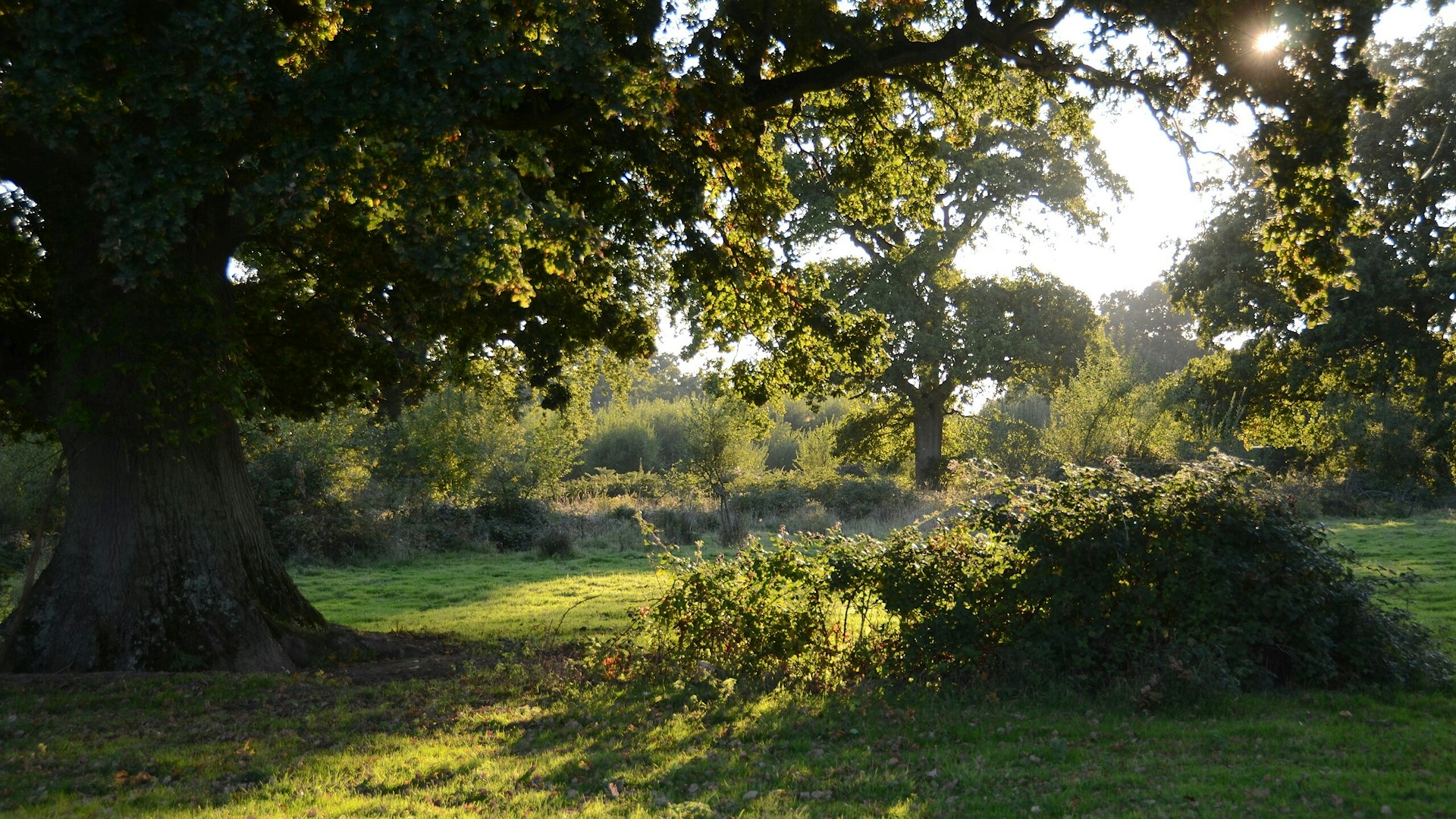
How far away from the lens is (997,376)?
36.4 metres

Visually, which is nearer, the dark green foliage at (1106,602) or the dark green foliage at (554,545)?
the dark green foliage at (1106,602)

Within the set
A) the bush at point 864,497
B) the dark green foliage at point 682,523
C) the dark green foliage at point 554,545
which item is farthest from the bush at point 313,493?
the bush at point 864,497

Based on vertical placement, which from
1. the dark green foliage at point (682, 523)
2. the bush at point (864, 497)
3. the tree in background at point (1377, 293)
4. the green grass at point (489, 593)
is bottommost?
the green grass at point (489, 593)

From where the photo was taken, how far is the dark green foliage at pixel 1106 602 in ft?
29.3

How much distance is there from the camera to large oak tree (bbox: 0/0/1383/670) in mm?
7215

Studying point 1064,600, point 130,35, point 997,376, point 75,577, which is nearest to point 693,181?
point 130,35

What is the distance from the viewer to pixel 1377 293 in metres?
27.2

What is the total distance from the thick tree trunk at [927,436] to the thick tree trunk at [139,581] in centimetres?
2893

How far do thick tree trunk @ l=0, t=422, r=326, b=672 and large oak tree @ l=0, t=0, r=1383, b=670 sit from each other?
3cm

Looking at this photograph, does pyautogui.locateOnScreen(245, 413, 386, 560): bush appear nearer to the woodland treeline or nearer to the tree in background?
the woodland treeline

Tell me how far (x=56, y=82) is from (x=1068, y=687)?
919 centimetres

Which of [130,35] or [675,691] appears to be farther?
[675,691]

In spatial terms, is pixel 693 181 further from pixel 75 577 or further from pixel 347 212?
pixel 75 577

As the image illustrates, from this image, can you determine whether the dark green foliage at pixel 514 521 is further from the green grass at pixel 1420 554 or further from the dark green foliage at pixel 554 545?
the green grass at pixel 1420 554
